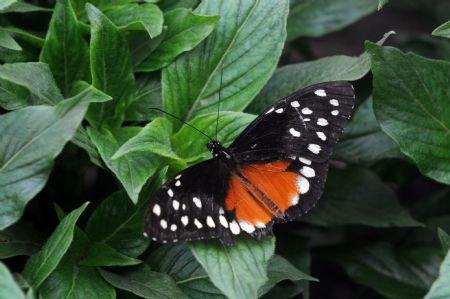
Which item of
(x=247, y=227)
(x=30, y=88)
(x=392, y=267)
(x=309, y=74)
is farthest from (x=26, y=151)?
(x=392, y=267)

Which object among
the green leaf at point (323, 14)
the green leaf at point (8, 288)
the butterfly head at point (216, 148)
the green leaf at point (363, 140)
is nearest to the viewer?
the green leaf at point (8, 288)

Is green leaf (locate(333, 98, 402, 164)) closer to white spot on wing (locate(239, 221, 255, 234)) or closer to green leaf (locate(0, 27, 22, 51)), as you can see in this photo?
white spot on wing (locate(239, 221, 255, 234))

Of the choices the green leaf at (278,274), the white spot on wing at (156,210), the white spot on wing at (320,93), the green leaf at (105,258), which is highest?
the white spot on wing at (320,93)

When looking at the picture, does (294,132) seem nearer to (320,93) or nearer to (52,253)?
(320,93)

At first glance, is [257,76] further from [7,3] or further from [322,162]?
[7,3]

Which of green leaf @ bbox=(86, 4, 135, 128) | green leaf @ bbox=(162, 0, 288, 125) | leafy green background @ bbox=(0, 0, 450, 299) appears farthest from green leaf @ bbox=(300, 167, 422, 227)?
green leaf @ bbox=(86, 4, 135, 128)

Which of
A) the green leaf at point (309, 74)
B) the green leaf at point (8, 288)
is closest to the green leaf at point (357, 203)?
the green leaf at point (309, 74)

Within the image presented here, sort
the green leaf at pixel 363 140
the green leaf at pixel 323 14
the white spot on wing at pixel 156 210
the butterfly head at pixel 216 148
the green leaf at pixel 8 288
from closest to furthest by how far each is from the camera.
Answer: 1. the green leaf at pixel 8 288
2. the white spot on wing at pixel 156 210
3. the butterfly head at pixel 216 148
4. the green leaf at pixel 363 140
5. the green leaf at pixel 323 14

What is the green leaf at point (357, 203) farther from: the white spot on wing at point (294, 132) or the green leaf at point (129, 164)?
the green leaf at point (129, 164)
